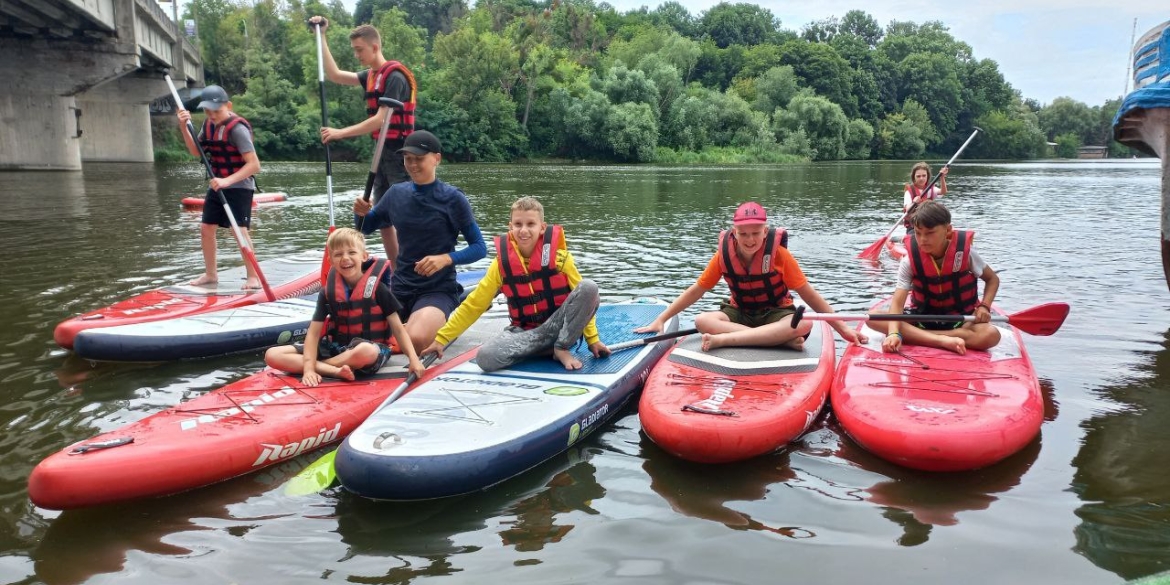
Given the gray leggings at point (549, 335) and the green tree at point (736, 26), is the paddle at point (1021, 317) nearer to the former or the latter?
the gray leggings at point (549, 335)

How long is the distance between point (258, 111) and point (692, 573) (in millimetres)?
49775

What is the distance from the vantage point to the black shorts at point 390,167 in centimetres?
643

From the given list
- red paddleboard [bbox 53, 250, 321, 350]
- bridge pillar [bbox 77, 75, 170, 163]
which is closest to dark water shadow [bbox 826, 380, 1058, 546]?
red paddleboard [bbox 53, 250, 321, 350]

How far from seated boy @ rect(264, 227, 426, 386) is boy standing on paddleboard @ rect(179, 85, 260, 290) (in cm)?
247

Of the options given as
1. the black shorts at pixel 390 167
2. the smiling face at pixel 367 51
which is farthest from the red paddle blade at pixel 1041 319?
the smiling face at pixel 367 51

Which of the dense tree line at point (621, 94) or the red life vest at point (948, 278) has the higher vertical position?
the dense tree line at point (621, 94)

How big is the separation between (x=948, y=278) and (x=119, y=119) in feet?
136

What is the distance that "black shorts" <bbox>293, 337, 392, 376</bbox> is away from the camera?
4.77 m

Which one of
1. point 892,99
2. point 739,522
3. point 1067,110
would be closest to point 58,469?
point 739,522

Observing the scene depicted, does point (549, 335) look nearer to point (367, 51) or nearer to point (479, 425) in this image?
point (479, 425)

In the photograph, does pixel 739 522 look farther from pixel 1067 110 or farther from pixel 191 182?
pixel 1067 110

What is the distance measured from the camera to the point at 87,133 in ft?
122

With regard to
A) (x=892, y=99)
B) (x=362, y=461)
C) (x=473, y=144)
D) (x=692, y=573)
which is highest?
(x=892, y=99)

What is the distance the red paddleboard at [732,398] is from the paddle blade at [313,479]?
1.62 metres
